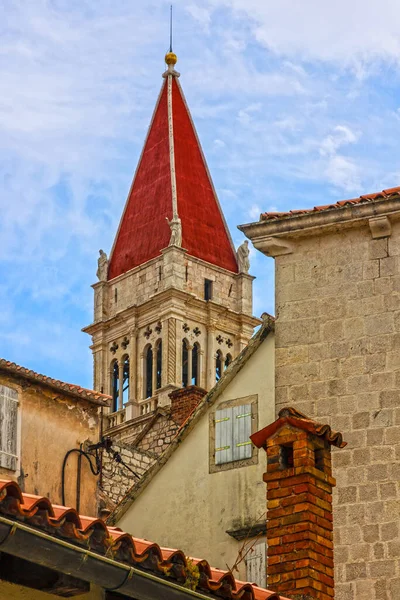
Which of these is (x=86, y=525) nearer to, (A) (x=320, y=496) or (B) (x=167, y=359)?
(A) (x=320, y=496)

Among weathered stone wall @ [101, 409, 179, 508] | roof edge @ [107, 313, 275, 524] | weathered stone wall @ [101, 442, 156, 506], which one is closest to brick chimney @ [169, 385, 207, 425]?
weathered stone wall @ [101, 409, 179, 508]

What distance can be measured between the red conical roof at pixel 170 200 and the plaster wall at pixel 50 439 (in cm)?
5102

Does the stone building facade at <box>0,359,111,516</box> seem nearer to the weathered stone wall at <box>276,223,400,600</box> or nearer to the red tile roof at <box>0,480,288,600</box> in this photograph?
the weathered stone wall at <box>276,223,400,600</box>

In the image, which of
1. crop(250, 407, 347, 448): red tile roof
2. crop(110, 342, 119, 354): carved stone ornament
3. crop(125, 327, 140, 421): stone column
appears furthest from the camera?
crop(110, 342, 119, 354): carved stone ornament

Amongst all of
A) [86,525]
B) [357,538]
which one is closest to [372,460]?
[357,538]

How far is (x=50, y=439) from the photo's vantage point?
24.7 meters

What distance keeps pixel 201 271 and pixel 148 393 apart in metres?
6.80

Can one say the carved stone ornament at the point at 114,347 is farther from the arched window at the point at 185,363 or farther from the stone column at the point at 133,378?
the arched window at the point at 185,363

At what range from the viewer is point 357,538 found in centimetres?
1499

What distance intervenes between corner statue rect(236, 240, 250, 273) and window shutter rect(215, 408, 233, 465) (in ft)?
189

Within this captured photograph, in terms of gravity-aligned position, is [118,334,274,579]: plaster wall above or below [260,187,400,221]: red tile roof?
below

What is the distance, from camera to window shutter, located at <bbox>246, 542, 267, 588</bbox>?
58.4ft

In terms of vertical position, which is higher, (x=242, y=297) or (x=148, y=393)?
(x=242, y=297)

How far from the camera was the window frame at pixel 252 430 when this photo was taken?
1870cm
